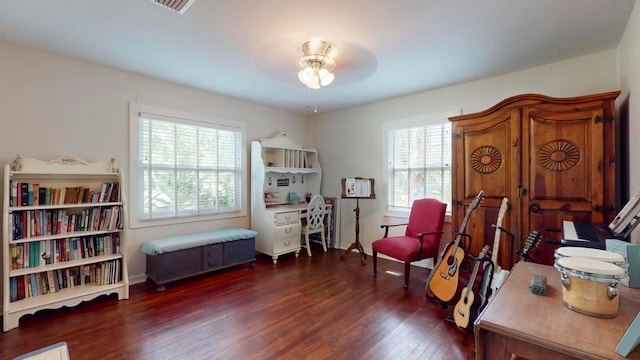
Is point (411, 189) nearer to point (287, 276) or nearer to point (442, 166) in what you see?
point (442, 166)

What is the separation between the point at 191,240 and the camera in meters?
3.38

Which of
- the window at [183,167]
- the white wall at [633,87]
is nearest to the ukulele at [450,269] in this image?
the white wall at [633,87]

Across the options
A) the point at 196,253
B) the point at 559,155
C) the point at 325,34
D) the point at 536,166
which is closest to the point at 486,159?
the point at 536,166

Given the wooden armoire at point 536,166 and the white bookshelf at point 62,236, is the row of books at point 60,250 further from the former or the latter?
the wooden armoire at point 536,166

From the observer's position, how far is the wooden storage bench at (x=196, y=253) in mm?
3131

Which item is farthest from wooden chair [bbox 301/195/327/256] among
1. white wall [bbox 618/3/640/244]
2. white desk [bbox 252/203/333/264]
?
white wall [bbox 618/3/640/244]

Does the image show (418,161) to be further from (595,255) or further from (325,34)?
(595,255)

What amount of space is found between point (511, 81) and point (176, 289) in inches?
175

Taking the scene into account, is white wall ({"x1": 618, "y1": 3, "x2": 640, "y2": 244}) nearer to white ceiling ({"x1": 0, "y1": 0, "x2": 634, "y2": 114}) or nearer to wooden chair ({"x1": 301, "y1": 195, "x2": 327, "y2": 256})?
white ceiling ({"x1": 0, "y1": 0, "x2": 634, "y2": 114})

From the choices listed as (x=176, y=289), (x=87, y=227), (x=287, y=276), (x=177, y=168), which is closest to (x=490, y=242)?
(x=287, y=276)

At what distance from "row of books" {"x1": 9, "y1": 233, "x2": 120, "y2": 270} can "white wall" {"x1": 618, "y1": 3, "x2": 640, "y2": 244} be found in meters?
4.34

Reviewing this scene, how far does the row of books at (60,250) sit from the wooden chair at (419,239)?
2.96m

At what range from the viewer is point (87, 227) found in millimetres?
2801

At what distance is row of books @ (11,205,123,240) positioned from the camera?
247 cm
